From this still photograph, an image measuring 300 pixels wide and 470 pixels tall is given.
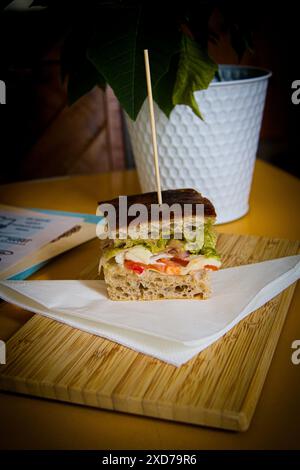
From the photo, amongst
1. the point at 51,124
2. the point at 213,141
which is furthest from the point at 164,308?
the point at 51,124

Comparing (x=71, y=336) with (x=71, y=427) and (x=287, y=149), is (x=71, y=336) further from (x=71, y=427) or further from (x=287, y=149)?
(x=287, y=149)

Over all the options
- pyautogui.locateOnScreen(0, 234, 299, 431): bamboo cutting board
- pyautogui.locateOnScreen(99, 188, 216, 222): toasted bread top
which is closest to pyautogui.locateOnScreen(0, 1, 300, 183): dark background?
pyautogui.locateOnScreen(99, 188, 216, 222): toasted bread top

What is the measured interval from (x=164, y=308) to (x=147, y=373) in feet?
0.65

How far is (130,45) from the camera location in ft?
3.41

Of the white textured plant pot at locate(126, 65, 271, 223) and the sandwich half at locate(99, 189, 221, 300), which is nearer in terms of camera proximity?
the sandwich half at locate(99, 189, 221, 300)

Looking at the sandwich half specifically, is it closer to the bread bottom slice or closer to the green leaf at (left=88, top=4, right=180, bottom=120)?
the bread bottom slice

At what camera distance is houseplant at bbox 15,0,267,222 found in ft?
3.42

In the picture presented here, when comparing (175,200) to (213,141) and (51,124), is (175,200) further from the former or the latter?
(51,124)

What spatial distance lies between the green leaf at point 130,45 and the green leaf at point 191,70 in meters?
0.12

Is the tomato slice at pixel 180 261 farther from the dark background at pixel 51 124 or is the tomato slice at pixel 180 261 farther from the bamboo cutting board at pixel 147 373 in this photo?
the dark background at pixel 51 124

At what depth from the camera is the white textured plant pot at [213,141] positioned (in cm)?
124

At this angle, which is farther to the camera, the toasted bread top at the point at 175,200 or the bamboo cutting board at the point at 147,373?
the toasted bread top at the point at 175,200

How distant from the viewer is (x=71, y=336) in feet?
3.03

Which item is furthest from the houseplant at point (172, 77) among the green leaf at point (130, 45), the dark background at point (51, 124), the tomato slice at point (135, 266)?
the dark background at point (51, 124)
